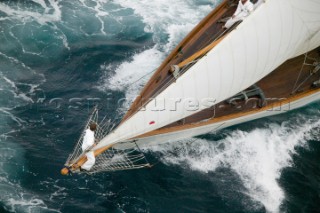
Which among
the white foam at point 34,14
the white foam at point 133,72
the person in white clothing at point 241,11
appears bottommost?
the white foam at point 133,72

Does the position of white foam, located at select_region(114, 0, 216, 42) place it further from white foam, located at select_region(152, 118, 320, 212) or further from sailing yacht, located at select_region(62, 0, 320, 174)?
white foam, located at select_region(152, 118, 320, 212)

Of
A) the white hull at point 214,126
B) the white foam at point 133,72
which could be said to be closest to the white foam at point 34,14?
the white foam at point 133,72

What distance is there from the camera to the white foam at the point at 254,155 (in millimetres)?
24453

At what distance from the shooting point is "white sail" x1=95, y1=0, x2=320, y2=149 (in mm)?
19516

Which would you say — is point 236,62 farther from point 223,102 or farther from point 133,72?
point 133,72

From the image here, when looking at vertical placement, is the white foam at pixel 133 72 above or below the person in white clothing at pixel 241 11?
below

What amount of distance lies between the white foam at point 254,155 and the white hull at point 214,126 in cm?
111

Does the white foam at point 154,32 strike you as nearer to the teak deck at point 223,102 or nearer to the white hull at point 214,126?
the teak deck at point 223,102

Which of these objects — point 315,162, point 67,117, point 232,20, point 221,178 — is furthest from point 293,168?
point 67,117

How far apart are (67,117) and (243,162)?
1295cm

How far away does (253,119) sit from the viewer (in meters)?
Answer: 27.8

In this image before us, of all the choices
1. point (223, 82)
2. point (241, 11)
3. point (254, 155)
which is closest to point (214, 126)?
point (254, 155)

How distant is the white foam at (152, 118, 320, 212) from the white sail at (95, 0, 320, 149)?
5.55 meters

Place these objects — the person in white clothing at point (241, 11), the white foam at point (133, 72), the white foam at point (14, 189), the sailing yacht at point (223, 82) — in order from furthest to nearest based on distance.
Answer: the white foam at point (133, 72) < the person in white clothing at point (241, 11) < the white foam at point (14, 189) < the sailing yacht at point (223, 82)
